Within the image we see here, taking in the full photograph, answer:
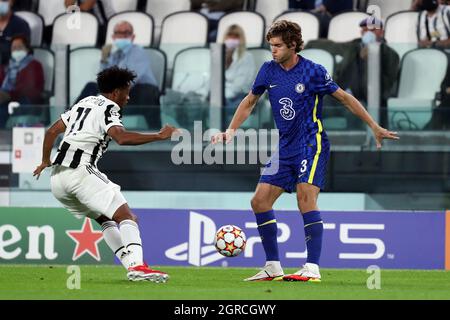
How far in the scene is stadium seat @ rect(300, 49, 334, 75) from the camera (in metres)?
13.4

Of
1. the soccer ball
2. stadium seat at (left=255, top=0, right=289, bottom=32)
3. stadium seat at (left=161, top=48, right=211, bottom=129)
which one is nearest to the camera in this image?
the soccer ball

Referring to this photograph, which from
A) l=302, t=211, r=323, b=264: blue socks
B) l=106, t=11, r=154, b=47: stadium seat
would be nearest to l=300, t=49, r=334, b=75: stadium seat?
l=106, t=11, r=154, b=47: stadium seat

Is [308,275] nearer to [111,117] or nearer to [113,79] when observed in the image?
[111,117]

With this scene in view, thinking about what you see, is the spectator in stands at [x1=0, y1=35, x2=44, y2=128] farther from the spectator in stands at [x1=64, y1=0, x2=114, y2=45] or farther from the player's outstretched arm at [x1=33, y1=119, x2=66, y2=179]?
the player's outstretched arm at [x1=33, y1=119, x2=66, y2=179]

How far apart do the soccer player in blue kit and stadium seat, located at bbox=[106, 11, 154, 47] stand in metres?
5.45

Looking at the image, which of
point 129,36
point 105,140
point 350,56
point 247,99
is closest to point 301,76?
point 247,99

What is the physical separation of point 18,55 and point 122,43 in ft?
4.21

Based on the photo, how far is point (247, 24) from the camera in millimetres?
14414

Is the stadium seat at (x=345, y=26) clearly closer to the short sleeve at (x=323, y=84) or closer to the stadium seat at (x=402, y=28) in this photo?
the stadium seat at (x=402, y=28)

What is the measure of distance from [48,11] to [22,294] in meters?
7.86

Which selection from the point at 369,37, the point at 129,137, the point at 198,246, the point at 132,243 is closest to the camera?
the point at 129,137

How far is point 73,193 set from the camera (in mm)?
8953

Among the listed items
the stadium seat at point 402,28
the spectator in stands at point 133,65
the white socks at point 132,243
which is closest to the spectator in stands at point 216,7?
the spectator in stands at point 133,65

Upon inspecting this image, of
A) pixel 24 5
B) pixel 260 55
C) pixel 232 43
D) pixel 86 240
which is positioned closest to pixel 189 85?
pixel 232 43
